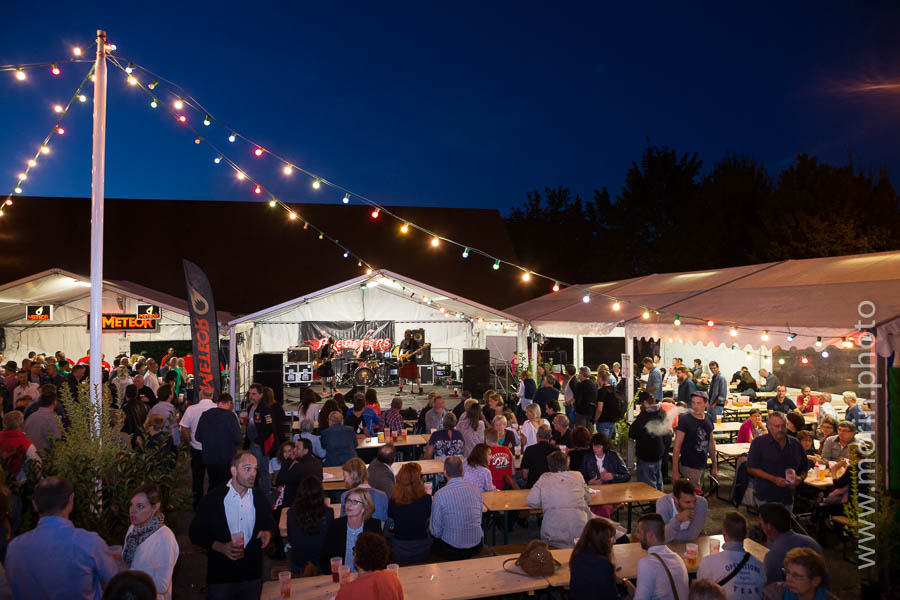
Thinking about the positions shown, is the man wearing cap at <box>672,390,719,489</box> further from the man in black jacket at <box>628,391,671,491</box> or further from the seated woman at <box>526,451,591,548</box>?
the seated woman at <box>526,451,591,548</box>

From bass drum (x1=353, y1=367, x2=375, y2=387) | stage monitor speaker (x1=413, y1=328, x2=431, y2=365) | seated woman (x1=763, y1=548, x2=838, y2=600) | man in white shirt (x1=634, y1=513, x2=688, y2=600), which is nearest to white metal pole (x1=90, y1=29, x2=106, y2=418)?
man in white shirt (x1=634, y1=513, x2=688, y2=600)

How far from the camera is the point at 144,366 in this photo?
10797 millimetres

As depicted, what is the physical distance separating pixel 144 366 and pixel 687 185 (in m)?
27.6

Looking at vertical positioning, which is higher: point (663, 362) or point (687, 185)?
point (687, 185)

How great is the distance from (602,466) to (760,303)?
3.67m

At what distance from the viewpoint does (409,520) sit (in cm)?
429

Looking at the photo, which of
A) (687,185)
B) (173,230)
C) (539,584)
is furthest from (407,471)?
(687,185)

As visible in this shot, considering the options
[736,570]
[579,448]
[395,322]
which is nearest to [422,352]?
[395,322]

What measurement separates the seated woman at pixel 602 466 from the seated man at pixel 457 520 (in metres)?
1.78

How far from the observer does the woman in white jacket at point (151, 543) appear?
3010mm

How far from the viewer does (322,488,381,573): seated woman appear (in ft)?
12.6

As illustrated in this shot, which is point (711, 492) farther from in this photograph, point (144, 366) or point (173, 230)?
point (173, 230)

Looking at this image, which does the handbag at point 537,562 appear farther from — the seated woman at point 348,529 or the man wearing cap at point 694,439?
the man wearing cap at point 694,439

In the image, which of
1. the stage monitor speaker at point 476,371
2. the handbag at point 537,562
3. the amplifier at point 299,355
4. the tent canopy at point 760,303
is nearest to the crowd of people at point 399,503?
the handbag at point 537,562
